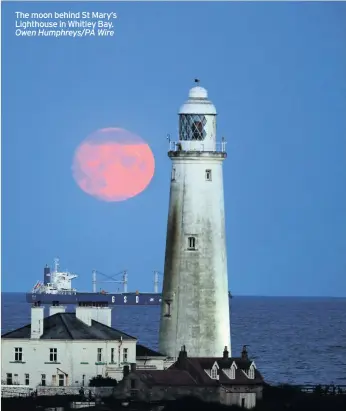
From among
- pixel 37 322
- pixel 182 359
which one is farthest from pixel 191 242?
pixel 37 322

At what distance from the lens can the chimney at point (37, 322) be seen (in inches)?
1754

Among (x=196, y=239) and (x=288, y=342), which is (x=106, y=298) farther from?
(x=196, y=239)

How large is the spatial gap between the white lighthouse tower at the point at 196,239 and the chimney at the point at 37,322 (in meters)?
2.94

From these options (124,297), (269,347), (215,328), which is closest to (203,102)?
(215,328)

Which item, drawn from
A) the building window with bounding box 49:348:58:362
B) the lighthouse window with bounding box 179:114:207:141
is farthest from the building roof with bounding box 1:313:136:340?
the lighthouse window with bounding box 179:114:207:141

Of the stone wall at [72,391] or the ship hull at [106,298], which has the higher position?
the ship hull at [106,298]

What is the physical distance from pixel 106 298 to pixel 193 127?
114m

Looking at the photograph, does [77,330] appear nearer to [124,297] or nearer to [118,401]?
[118,401]

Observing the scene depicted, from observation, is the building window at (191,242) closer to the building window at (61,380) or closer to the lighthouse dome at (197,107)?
the lighthouse dome at (197,107)

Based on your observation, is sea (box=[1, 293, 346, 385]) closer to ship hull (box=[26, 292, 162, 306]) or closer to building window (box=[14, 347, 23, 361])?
building window (box=[14, 347, 23, 361])

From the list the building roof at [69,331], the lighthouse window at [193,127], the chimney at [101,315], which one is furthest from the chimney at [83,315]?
the lighthouse window at [193,127]

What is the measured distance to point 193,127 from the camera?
152 feet

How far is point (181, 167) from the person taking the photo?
46.3m

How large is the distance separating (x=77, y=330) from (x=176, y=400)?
3277 millimetres
